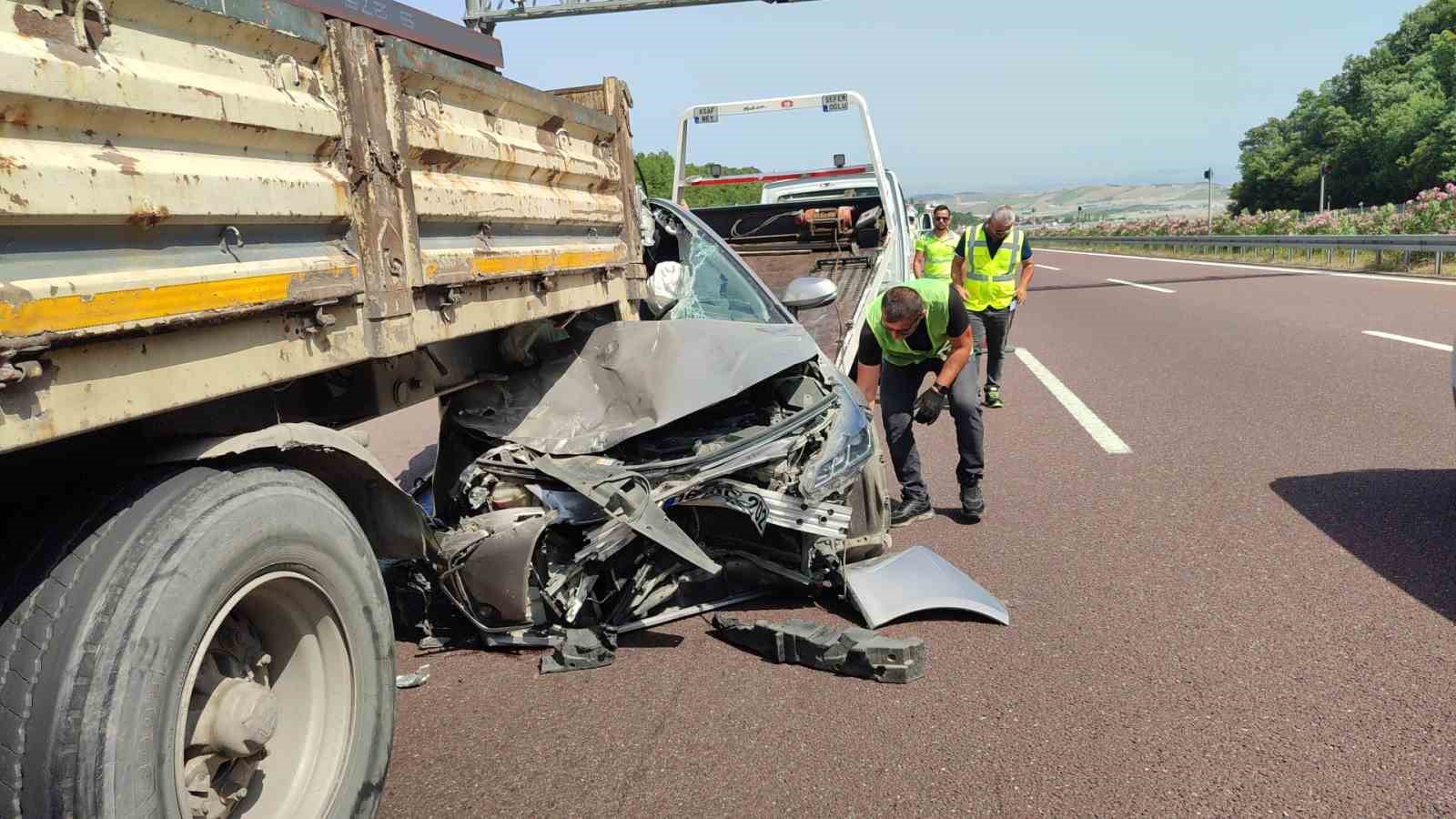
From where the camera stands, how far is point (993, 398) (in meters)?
9.25

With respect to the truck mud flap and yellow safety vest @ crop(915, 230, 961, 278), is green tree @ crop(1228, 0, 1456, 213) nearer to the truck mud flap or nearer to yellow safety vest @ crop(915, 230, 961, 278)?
yellow safety vest @ crop(915, 230, 961, 278)

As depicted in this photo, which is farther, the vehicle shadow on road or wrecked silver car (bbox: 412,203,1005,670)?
the vehicle shadow on road

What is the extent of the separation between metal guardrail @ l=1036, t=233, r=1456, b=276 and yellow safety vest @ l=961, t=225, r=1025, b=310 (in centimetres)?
1191

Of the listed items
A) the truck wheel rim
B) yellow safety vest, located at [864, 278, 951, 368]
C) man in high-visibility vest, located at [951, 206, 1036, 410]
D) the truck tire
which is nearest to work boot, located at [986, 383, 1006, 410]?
man in high-visibility vest, located at [951, 206, 1036, 410]

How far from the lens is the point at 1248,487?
5.90 metres

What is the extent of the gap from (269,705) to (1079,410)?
7340 mm

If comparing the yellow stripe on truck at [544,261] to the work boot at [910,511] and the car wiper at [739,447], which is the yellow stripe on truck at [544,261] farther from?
the work boot at [910,511]

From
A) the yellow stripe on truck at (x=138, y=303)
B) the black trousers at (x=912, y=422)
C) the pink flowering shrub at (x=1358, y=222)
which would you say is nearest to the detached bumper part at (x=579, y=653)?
the yellow stripe on truck at (x=138, y=303)

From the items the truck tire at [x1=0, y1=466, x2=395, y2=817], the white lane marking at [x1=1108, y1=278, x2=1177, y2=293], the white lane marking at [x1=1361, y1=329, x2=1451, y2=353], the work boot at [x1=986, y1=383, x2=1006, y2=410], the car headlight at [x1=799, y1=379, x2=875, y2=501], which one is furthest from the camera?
the white lane marking at [x1=1108, y1=278, x2=1177, y2=293]

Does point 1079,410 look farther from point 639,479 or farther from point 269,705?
point 269,705

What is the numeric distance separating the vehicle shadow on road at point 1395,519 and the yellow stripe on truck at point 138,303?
13.4 ft

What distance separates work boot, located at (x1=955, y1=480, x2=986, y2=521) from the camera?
575 centimetres

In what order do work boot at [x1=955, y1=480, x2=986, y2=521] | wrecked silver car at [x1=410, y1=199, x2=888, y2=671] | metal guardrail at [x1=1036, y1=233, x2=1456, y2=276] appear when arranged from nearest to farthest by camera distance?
wrecked silver car at [x1=410, y1=199, x2=888, y2=671] < work boot at [x1=955, y1=480, x2=986, y2=521] < metal guardrail at [x1=1036, y1=233, x2=1456, y2=276]

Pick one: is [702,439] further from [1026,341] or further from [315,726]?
[1026,341]
